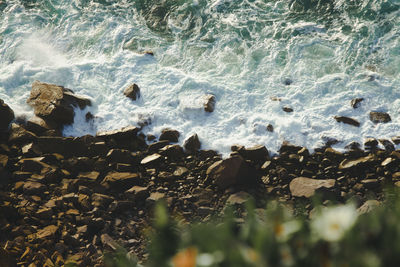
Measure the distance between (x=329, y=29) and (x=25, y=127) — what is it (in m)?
7.88

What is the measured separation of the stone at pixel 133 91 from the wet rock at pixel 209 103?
Result: 1.57 m

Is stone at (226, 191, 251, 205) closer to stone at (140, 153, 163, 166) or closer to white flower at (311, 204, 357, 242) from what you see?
stone at (140, 153, 163, 166)

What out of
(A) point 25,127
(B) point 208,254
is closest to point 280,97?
(A) point 25,127

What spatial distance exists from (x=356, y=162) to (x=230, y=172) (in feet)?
7.64

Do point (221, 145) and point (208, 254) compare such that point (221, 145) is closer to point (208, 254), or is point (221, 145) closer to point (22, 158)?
point (22, 158)

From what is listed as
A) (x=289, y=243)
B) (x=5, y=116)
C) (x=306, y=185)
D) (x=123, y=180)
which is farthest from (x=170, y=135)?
(x=289, y=243)

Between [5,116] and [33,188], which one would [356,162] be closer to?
[33,188]

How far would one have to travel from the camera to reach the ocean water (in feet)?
31.4

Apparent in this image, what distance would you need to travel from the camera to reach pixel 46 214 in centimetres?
714

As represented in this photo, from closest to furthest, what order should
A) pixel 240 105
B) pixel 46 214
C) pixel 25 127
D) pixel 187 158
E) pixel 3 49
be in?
pixel 46 214
pixel 187 158
pixel 25 127
pixel 240 105
pixel 3 49

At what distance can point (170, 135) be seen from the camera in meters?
9.20

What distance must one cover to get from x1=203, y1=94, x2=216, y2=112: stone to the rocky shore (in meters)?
1.06

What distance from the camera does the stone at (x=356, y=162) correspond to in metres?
8.11

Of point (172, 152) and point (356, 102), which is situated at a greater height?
point (356, 102)
